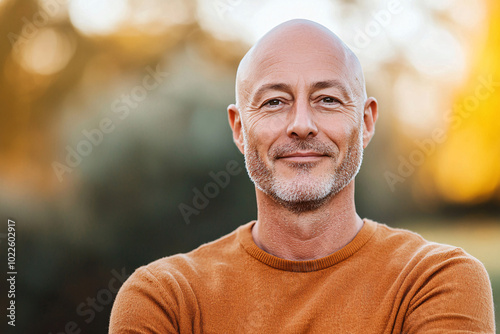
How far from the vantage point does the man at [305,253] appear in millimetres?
2068

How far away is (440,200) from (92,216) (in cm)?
462

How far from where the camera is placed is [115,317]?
218 cm

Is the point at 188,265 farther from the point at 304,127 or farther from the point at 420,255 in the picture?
the point at 420,255

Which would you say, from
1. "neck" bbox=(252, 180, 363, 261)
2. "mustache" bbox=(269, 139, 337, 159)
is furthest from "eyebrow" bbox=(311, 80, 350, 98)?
"neck" bbox=(252, 180, 363, 261)

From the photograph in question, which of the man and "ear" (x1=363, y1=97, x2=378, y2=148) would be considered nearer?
the man

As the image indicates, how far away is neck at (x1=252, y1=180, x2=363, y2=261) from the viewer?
2428 millimetres

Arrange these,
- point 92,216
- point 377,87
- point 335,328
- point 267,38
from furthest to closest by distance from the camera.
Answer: point 377,87 → point 92,216 → point 267,38 → point 335,328

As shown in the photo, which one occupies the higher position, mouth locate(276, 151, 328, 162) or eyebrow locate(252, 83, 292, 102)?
eyebrow locate(252, 83, 292, 102)

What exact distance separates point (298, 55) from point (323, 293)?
1.04m

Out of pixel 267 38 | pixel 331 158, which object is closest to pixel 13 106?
pixel 267 38

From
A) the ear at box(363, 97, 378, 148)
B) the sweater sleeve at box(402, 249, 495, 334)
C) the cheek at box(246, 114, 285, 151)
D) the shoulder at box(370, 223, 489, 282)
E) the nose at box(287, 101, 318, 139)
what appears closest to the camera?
the sweater sleeve at box(402, 249, 495, 334)

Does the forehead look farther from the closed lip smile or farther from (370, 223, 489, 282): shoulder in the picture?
(370, 223, 489, 282): shoulder

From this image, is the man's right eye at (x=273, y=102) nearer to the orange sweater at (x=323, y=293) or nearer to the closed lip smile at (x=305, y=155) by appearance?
the closed lip smile at (x=305, y=155)

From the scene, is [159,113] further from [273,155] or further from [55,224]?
[273,155]
